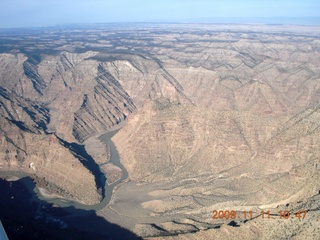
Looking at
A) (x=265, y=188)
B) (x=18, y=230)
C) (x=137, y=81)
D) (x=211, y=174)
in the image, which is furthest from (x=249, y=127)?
(x=137, y=81)

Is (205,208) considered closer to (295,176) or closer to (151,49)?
(295,176)

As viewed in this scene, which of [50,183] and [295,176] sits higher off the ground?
[295,176]

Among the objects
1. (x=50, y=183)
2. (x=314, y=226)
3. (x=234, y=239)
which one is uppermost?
(x=314, y=226)
